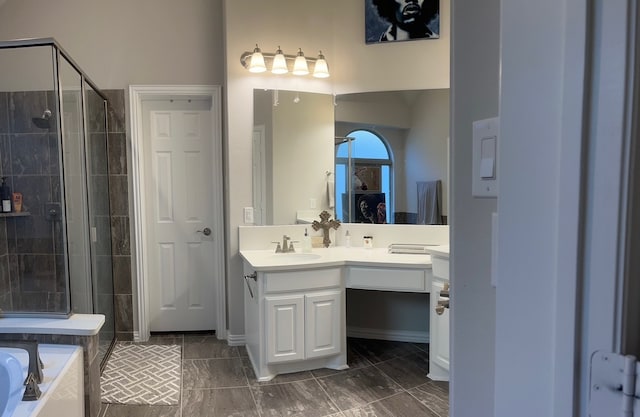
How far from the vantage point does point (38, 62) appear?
8.73 ft

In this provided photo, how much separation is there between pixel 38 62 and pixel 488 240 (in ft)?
9.92

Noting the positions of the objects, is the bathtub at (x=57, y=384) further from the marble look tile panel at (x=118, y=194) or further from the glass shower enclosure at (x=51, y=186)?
the marble look tile panel at (x=118, y=194)

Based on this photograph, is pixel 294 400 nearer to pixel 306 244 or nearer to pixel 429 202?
pixel 306 244

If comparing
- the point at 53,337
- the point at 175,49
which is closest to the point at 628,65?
the point at 53,337

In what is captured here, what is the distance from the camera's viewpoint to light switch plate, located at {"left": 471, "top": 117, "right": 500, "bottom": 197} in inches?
27.7

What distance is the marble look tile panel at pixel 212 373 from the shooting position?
2.70 metres

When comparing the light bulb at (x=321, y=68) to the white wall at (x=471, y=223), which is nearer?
the white wall at (x=471, y=223)

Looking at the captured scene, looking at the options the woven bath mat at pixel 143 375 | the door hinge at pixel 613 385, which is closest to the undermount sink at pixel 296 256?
the woven bath mat at pixel 143 375

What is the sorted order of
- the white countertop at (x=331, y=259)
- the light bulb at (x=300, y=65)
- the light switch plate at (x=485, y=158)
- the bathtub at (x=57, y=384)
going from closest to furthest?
the light switch plate at (x=485, y=158)
the bathtub at (x=57, y=384)
the white countertop at (x=331, y=259)
the light bulb at (x=300, y=65)

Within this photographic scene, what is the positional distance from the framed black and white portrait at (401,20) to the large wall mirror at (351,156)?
43 centimetres

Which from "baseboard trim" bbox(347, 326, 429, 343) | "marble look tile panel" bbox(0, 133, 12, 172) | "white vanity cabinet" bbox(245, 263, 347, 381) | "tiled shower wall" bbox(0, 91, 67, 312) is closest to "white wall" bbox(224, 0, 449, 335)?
"white vanity cabinet" bbox(245, 263, 347, 381)

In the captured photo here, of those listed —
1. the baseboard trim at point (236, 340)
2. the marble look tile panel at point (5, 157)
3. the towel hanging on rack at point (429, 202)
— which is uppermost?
the marble look tile panel at point (5, 157)

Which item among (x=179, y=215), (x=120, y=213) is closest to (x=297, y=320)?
(x=179, y=215)

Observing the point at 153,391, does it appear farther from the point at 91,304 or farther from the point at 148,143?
the point at 148,143
